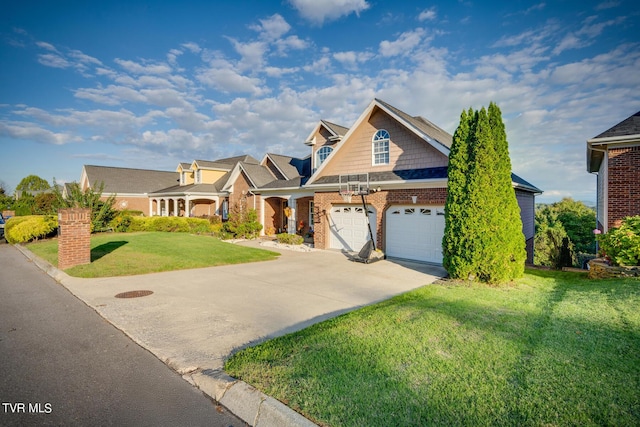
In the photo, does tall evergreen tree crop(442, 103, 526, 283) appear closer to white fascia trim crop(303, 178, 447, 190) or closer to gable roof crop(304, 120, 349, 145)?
white fascia trim crop(303, 178, 447, 190)

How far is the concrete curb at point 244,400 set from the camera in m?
3.04

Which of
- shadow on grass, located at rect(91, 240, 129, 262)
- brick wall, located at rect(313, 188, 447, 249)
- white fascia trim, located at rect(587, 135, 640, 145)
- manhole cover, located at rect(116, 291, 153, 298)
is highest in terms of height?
white fascia trim, located at rect(587, 135, 640, 145)

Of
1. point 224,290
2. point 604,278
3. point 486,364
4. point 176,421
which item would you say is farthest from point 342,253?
point 176,421

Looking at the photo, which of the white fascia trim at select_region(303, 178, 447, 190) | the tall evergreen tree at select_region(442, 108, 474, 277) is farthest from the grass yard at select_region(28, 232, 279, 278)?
the tall evergreen tree at select_region(442, 108, 474, 277)

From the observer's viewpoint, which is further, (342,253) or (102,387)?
(342,253)

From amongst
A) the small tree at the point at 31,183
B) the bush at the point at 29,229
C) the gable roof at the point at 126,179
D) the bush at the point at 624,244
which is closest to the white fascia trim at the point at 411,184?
the bush at the point at 624,244

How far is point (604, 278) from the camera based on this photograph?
8.23 meters

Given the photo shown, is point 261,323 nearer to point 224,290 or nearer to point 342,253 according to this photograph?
point 224,290

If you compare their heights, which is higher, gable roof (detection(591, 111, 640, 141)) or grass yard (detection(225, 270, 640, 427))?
gable roof (detection(591, 111, 640, 141))

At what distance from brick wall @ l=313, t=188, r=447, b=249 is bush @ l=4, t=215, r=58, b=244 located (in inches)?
606

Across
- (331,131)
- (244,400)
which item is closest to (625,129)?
(331,131)

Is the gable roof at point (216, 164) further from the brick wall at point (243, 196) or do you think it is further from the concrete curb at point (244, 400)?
the concrete curb at point (244, 400)

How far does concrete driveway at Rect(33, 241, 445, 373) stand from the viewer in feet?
16.2

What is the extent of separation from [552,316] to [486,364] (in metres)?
2.66
